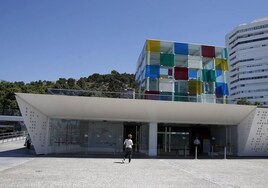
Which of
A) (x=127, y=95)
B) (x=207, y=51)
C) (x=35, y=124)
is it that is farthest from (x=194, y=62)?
(x=35, y=124)

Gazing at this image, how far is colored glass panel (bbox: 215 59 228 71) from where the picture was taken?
30.9m

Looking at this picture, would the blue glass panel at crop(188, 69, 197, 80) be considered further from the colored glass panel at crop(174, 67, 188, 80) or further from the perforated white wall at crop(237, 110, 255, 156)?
the perforated white wall at crop(237, 110, 255, 156)

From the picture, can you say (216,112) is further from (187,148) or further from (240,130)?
(187,148)

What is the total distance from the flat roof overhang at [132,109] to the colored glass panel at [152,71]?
18.9 ft

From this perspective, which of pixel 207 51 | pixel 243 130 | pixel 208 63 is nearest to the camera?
pixel 243 130

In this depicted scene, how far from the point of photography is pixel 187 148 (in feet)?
97.7

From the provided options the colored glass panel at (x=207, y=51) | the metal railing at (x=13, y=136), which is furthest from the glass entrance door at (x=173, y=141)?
the metal railing at (x=13, y=136)

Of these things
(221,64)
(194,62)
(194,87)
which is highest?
(194,62)

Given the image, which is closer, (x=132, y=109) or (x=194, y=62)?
(x=132, y=109)

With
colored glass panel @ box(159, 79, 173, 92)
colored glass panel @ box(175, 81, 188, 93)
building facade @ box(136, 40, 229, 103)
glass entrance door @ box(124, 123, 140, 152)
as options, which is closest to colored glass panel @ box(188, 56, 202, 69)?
building facade @ box(136, 40, 229, 103)

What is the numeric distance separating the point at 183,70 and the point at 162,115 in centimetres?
766

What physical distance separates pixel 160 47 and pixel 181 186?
21.1 metres

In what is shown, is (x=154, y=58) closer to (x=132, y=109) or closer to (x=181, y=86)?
(x=181, y=86)

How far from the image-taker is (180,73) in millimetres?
30172
